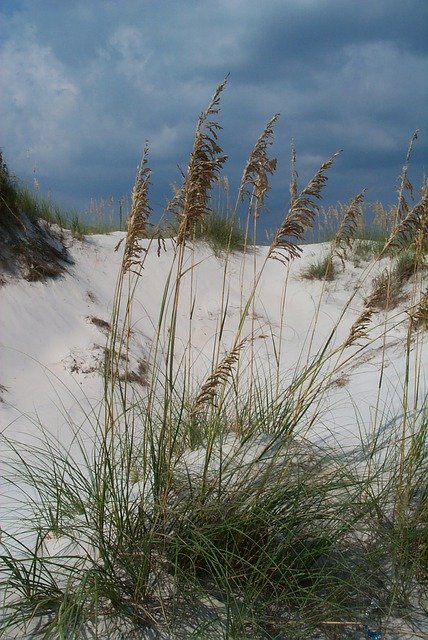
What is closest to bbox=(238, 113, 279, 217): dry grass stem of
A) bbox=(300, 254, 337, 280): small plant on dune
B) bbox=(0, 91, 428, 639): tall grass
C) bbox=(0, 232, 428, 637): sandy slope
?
bbox=(0, 91, 428, 639): tall grass

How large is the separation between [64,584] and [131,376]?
4463 mm

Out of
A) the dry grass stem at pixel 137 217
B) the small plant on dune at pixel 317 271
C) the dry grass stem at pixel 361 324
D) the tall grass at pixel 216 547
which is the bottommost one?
the tall grass at pixel 216 547

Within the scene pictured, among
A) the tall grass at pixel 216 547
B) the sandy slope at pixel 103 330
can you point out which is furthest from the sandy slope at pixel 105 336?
the tall grass at pixel 216 547

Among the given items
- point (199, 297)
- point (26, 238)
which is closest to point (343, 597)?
point (26, 238)

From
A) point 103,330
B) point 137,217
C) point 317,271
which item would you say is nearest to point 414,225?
point 137,217

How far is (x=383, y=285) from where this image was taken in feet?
8.56

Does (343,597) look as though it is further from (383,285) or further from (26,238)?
(26,238)

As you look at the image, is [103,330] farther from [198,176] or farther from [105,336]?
[198,176]

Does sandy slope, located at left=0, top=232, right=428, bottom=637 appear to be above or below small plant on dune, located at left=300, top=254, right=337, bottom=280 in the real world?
below

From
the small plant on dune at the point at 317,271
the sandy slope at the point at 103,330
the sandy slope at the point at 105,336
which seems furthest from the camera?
the small plant on dune at the point at 317,271

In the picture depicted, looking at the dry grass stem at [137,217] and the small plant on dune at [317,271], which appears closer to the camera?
the dry grass stem at [137,217]

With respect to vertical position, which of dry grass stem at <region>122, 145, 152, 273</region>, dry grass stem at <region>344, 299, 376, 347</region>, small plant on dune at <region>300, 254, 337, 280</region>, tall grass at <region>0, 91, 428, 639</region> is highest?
small plant on dune at <region>300, 254, 337, 280</region>

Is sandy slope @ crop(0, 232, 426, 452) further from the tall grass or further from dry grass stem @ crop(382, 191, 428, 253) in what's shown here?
dry grass stem @ crop(382, 191, 428, 253)

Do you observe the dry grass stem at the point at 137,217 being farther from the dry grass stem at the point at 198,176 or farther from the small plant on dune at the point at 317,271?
the small plant on dune at the point at 317,271
